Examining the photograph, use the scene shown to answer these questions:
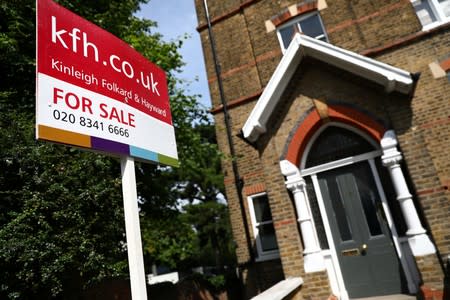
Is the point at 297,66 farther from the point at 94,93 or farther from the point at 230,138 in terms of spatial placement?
the point at 94,93

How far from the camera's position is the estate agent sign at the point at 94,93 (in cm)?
233

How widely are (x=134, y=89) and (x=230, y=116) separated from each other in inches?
290

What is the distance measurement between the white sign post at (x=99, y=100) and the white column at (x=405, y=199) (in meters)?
4.52

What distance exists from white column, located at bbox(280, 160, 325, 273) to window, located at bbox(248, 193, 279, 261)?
266cm

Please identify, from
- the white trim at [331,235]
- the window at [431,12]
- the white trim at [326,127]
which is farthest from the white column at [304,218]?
the window at [431,12]

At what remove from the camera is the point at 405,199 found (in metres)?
5.67

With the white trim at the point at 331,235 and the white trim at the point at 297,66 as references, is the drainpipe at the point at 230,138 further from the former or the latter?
the white trim at the point at 331,235

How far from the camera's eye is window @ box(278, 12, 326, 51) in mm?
9695

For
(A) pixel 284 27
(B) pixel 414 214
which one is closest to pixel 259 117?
(B) pixel 414 214

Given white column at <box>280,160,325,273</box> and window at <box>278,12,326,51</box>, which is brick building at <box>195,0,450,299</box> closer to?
white column at <box>280,160,325,273</box>

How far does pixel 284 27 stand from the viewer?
10.2 metres

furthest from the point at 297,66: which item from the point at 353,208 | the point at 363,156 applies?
the point at 353,208

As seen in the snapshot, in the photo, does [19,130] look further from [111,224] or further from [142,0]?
[142,0]

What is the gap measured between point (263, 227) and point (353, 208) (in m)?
3.45
